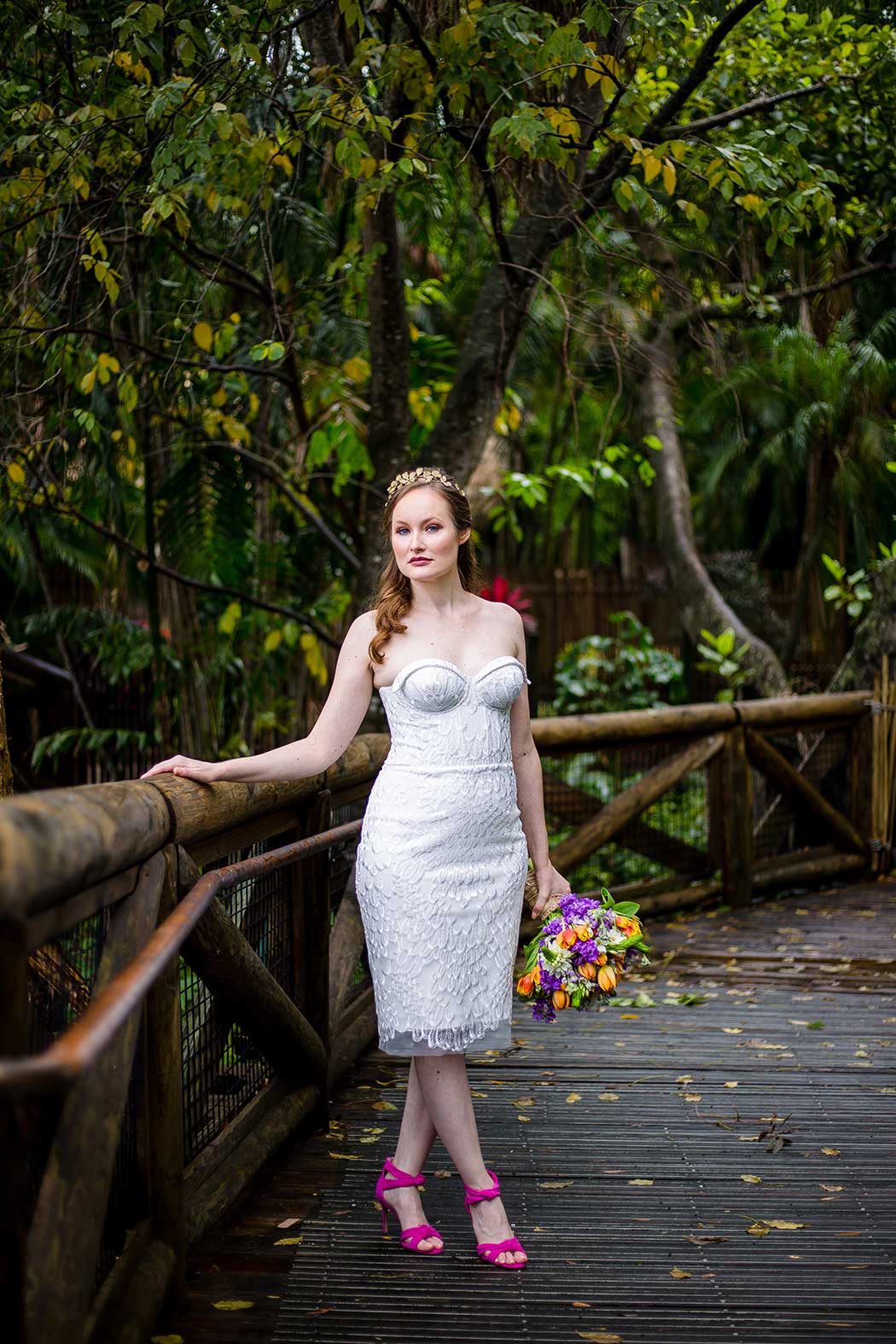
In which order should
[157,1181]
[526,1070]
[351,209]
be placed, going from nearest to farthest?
1. [157,1181]
2. [526,1070]
3. [351,209]

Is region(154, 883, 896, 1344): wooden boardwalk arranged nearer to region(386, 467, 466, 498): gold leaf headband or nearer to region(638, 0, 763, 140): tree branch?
region(386, 467, 466, 498): gold leaf headband

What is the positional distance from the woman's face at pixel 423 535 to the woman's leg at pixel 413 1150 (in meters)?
1.24

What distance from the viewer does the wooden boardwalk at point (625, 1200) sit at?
2.84 m

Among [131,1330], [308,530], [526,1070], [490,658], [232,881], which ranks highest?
[308,530]

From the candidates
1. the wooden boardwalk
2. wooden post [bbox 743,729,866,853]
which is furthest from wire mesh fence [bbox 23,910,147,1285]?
wooden post [bbox 743,729,866,853]

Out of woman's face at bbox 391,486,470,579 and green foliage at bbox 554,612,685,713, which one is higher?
woman's face at bbox 391,486,470,579

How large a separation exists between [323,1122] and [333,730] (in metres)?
1.54

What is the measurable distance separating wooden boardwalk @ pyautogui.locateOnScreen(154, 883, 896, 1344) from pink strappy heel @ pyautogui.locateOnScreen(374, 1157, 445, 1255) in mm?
37

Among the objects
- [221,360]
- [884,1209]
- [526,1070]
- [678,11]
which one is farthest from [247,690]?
[884,1209]

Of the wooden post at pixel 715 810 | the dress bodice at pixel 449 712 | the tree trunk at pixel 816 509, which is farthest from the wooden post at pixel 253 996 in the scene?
the tree trunk at pixel 816 509

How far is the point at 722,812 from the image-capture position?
7.66 metres

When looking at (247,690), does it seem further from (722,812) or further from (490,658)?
(490,658)

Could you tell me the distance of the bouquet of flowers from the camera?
318cm

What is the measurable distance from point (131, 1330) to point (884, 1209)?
2.05 m
